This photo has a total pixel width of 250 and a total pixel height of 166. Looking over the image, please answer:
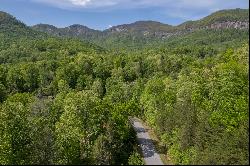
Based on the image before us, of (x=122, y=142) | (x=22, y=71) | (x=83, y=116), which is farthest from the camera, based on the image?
(x=22, y=71)

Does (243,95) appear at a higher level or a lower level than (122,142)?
Result: higher

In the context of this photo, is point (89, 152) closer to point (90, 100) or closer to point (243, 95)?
point (90, 100)

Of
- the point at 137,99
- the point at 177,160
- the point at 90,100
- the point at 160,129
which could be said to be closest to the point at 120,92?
the point at 137,99

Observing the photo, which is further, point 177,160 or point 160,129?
point 160,129

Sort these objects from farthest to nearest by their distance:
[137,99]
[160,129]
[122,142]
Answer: [137,99]
[160,129]
[122,142]

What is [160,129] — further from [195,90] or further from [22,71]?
[22,71]

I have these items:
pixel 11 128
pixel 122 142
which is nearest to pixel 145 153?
pixel 122 142
